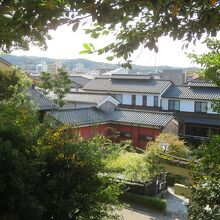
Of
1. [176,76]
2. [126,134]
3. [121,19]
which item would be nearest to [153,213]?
[121,19]

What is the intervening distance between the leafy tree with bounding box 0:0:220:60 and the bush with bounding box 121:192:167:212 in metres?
12.5

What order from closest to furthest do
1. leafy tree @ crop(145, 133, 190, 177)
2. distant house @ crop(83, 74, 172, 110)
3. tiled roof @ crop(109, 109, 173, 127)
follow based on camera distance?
leafy tree @ crop(145, 133, 190, 177) → tiled roof @ crop(109, 109, 173, 127) → distant house @ crop(83, 74, 172, 110)

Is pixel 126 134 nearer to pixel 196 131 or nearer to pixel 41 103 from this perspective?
pixel 196 131

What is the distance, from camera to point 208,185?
543cm

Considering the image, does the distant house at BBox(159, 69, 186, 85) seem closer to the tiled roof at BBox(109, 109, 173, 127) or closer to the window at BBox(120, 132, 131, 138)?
the tiled roof at BBox(109, 109, 173, 127)

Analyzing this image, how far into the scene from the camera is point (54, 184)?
7.79 m

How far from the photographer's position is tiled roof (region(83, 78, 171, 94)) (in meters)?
34.5

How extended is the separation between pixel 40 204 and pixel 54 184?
1.83 ft

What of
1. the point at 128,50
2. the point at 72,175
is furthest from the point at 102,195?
the point at 128,50

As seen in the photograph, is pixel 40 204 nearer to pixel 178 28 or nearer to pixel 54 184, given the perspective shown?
pixel 54 184

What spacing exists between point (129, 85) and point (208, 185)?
3149 centimetres

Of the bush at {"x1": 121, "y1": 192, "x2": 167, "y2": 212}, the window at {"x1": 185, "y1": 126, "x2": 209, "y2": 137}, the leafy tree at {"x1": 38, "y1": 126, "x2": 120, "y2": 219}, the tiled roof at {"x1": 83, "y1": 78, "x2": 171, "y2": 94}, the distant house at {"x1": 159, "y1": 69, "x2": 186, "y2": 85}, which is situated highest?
the distant house at {"x1": 159, "y1": 69, "x2": 186, "y2": 85}

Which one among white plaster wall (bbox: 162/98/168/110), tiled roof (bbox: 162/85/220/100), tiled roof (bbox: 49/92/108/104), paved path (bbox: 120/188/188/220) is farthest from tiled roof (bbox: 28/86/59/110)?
tiled roof (bbox: 162/85/220/100)

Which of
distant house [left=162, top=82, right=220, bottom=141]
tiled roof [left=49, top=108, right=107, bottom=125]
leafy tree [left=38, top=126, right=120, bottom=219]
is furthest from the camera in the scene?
distant house [left=162, top=82, right=220, bottom=141]
